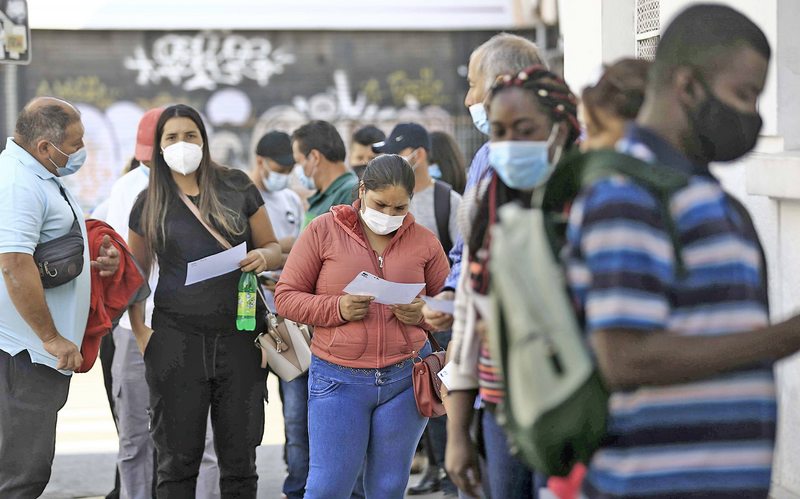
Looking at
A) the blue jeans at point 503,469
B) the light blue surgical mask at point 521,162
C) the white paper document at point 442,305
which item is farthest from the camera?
the white paper document at point 442,305

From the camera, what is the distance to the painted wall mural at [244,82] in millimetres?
20016

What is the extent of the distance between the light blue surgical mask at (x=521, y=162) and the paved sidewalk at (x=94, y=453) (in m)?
4.28

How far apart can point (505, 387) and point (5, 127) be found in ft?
59.3

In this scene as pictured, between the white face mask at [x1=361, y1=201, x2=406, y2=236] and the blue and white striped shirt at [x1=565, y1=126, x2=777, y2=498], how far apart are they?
2501 mm

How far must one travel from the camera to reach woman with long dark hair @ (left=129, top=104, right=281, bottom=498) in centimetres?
561

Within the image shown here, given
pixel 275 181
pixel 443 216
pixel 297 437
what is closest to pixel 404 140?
pixel 443 216

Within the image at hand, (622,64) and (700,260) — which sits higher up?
(622,64)

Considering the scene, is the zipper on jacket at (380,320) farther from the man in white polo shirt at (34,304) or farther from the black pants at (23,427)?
the black pants at (23,427)

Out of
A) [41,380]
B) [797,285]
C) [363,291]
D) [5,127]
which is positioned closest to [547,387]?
[363,291]

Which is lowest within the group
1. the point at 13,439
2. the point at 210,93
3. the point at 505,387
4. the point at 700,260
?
the point at 13,439

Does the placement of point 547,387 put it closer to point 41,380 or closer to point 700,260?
point 700,260

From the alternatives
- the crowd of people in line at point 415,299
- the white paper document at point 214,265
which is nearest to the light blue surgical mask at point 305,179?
the crowd of people in line at point 415,299

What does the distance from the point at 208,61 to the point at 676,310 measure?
60.6 feet

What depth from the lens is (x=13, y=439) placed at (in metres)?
5.22
